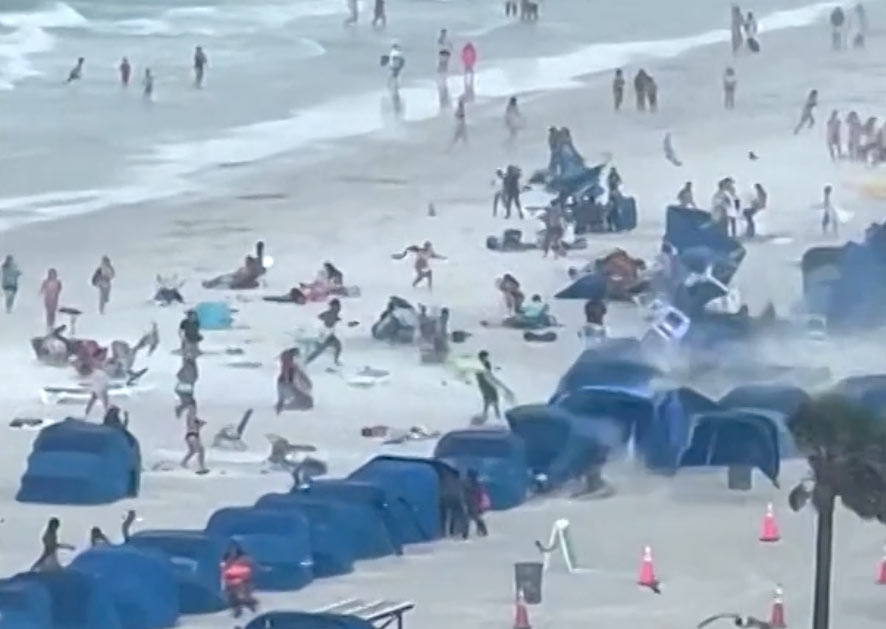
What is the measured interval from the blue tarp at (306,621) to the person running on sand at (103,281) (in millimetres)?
11653

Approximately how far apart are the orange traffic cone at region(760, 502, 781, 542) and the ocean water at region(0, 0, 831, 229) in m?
14.5

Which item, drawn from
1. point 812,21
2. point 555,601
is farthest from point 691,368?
point 812,21

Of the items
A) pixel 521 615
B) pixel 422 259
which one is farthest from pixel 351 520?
pixel 422 259

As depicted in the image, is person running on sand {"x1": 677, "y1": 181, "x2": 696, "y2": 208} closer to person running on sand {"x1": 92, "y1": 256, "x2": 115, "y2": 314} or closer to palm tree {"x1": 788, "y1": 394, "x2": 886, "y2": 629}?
person running on sand {"x1": 92, "y1": 256, "x2": 115, "y2": 314}

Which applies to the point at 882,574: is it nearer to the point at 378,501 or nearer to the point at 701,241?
the point at 378,501

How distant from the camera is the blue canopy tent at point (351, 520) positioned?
19234 mm

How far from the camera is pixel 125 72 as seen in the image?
4238 cm

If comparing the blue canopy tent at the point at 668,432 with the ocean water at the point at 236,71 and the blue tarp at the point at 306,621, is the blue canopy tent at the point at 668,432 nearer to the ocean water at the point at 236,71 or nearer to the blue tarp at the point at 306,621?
the blue tarp at the point at 306,621

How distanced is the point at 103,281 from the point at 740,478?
28.8ft

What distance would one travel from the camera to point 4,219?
33.6 m

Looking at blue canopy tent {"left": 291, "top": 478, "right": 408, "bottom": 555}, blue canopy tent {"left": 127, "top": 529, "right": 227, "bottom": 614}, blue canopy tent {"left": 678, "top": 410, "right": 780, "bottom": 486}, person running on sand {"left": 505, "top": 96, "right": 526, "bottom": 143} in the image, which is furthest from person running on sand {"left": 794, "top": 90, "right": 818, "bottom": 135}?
blue canopy tent {"left": 127, "top": 529, "right": 227, "bottom": 614}

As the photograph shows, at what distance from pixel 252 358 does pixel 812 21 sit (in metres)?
21.7

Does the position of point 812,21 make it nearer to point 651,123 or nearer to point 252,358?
point 651,123

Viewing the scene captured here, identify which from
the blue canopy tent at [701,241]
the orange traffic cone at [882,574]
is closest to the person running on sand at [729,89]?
the blue canopy tent at [701,241]
